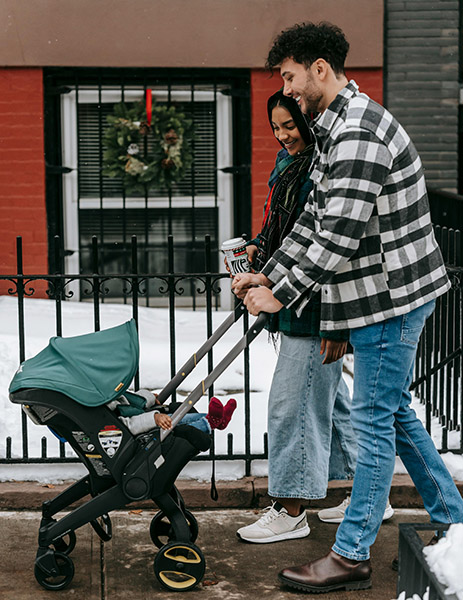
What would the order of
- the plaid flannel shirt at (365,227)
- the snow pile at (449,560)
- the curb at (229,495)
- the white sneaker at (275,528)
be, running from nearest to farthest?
the snow pile at (449,560) → the plaid flannel shirt at (365,227) → the white sneaker at (275,528) → the curb at (229,495)

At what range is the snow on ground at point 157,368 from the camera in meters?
5.05

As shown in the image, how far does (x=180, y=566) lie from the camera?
380 centimetres

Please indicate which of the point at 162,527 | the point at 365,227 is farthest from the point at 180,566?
the point at 365,227

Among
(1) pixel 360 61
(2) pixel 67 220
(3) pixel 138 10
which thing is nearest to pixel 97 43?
(3) pixel 138 10

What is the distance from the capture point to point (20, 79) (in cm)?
872

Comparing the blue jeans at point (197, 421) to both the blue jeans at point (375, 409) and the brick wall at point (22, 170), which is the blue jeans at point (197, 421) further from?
the brick wall at point (22, 170)

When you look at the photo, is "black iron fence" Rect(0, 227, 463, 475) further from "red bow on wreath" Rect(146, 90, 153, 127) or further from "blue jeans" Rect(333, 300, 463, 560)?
"red bow on wreath" Rect(146, 90, 153, 127)

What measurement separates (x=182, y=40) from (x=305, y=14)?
115 centimetres

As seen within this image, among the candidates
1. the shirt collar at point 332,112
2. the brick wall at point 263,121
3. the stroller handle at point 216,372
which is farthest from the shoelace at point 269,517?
the brick wall at point 263,121

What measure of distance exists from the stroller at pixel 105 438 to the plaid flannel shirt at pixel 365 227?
0.33 meters

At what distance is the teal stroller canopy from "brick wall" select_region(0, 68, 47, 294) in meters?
5.17

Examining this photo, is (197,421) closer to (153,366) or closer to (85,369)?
(85,369)

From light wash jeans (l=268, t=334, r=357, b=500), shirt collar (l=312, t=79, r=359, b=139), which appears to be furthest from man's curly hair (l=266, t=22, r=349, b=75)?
light wash jeans (l=268, t=334, r=357, b=500)

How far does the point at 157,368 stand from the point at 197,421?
2476mm
